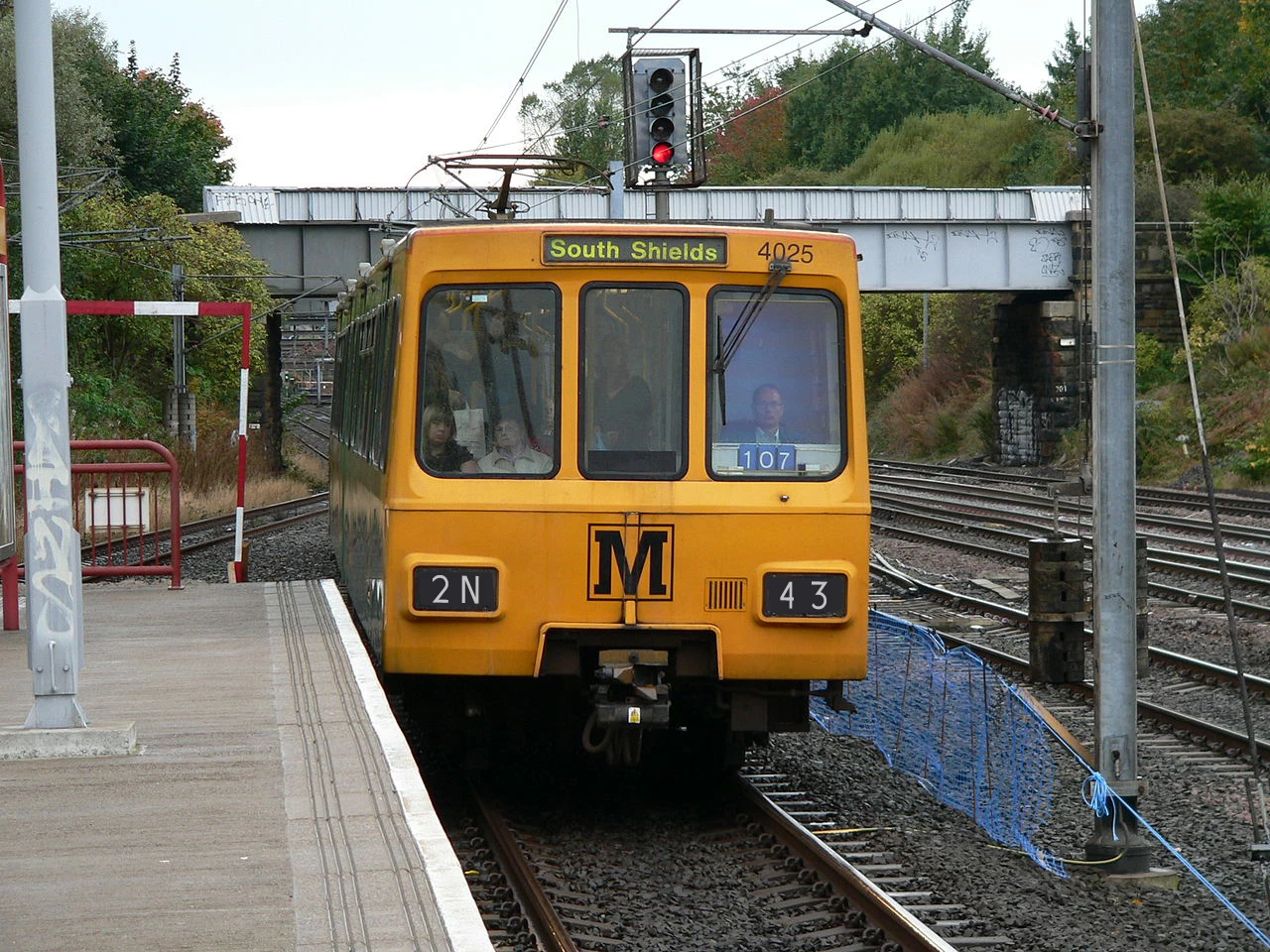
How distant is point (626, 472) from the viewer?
838cm

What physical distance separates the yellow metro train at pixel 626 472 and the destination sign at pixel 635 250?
11 millimetres

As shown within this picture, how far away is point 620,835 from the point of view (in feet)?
27.7

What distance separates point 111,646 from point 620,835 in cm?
358

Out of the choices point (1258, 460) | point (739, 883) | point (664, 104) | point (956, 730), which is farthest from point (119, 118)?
point (739, 883)

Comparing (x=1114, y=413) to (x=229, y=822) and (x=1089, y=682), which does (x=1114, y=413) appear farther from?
(x=1089, y=682)

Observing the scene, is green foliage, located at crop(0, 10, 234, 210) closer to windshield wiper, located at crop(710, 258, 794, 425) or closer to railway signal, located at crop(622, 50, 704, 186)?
railway signal, located at crop(622, 50, 704, 186)

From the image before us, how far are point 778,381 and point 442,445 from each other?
65.5 inches

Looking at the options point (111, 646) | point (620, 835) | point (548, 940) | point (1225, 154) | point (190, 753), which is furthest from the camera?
point (1225, 154)

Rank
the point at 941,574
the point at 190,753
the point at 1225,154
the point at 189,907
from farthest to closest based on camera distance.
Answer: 1. the point at 1225,154
2. the point at 941,574
3. the point at 190,753
4. the point at 189,907

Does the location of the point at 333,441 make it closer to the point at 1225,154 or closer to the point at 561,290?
the point at 561,290

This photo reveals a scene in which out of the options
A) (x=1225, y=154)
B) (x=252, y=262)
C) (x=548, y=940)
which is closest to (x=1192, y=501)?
(x=252, y=262)

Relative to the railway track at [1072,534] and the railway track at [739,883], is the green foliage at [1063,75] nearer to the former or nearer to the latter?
the railway track at [1072,534]

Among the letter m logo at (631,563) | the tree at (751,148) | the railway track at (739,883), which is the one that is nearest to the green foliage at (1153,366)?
the railway track at (739,883)

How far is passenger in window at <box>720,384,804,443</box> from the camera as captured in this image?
8.48 meters
